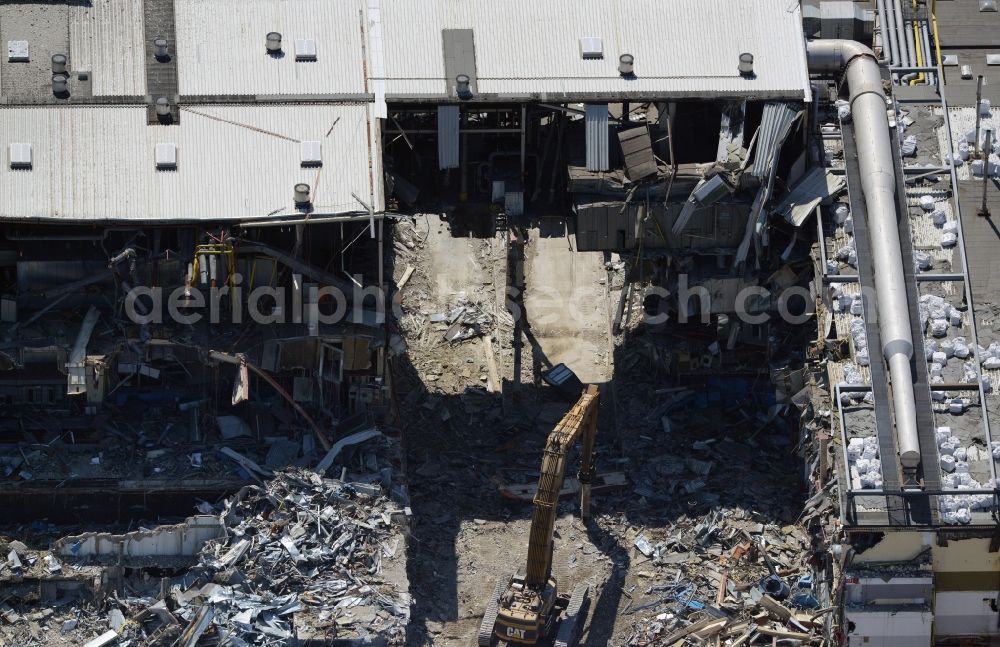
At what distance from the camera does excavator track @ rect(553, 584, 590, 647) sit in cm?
8194

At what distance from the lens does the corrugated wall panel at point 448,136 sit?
8906 cm

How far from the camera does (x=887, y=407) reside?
275 feet

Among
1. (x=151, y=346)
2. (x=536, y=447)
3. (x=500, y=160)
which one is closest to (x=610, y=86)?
(x=500, y=160)

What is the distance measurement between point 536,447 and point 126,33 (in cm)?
2252

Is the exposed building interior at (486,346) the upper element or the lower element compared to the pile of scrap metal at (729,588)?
upper

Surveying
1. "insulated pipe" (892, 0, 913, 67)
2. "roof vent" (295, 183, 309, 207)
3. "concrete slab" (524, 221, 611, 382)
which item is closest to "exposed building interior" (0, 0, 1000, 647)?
"roof vent" (295, 183, 309, 207)

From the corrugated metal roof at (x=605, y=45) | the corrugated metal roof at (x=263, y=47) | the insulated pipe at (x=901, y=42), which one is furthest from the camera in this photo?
the insulated pipe at (x=901, y=42)

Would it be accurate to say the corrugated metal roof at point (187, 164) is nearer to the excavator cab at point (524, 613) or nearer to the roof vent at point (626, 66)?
the roof vent at point (626, 66)

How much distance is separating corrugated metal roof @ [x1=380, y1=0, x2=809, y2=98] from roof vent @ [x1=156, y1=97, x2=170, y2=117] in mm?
8435

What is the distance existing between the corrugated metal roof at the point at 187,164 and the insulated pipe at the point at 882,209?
18633 mm

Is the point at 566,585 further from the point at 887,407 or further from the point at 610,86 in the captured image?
the point at 610,86

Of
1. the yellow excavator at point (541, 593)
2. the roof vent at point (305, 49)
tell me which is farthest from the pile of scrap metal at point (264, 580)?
the roof vent at point (305, 49)

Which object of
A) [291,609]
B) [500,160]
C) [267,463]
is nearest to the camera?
[291,609]

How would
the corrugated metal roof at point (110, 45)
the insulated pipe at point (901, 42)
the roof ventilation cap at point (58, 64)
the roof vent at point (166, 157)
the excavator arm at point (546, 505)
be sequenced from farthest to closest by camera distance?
1. the insulated pipe at point (901, 42)
2. the corrugated metal roof at point (110, 45)
3. the roof ventilation cap at point (58, 64)
4. the roof vent at point (166, 157)
5. the excavator arm at point (546, 505)
